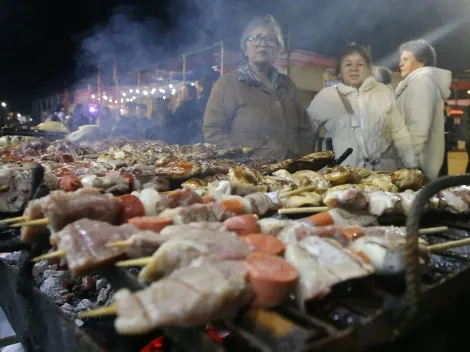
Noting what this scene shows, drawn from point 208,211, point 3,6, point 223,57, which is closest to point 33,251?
point 208,211

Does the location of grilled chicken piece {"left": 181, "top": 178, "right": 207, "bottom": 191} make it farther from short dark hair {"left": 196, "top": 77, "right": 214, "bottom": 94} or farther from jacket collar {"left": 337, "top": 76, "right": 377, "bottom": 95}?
short dark hair {"left": 196, "top": 77, "right": 214, "bottom": 94}

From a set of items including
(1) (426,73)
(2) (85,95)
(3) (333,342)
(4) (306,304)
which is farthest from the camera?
(2) (85,95)

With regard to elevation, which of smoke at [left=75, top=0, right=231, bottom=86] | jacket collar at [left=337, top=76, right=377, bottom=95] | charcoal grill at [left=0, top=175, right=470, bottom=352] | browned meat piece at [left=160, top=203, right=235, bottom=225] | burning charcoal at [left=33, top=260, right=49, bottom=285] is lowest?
burning charcoal at [left=33, top=260, right=49, bottom=285]

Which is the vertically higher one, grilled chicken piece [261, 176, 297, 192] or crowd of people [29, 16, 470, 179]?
crowd of people [29, 16, 470, 179]

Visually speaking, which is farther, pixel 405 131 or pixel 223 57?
pixel 223 57

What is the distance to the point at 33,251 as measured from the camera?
257 centimetres

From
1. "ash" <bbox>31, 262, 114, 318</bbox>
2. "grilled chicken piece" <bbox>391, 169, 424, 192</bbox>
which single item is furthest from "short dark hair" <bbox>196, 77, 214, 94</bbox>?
"ash" <bbox>31, 262, 114, 318</bbox>

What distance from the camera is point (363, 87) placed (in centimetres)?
707

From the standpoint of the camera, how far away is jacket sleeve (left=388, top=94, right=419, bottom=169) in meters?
7.16

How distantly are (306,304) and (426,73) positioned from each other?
6.66m

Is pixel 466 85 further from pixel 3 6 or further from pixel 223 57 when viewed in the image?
pixel 3 6

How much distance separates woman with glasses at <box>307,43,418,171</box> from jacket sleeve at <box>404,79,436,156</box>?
0.28 meters

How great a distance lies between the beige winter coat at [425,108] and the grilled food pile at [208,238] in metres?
4.04

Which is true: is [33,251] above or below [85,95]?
below
